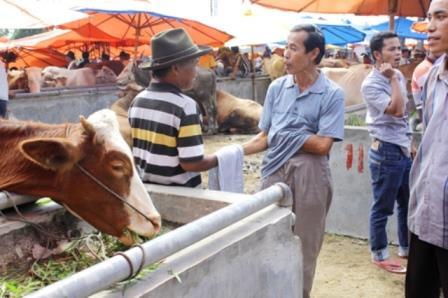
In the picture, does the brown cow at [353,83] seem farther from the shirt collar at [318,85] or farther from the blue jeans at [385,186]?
the shirt collar at [318,85]

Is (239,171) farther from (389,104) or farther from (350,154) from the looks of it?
(350,154)

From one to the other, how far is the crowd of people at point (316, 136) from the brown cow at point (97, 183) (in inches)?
23.7

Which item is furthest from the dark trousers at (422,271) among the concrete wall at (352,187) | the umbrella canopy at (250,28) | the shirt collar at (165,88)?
the umbrella canopy at (250,28)

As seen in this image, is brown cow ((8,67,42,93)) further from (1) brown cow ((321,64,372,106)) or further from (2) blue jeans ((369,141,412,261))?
(2) blue jeans ((369,141,412,261))

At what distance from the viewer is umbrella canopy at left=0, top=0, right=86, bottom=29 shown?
6980mm

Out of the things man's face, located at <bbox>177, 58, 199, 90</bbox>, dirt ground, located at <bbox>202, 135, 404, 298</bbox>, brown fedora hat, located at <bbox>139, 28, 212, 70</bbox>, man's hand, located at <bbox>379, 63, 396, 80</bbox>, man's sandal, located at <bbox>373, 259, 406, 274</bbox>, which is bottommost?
dirt ground, located at <bbox>202, 135, 404, 298</bbox>

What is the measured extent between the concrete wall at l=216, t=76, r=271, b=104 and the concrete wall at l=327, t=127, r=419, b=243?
873 centimetres

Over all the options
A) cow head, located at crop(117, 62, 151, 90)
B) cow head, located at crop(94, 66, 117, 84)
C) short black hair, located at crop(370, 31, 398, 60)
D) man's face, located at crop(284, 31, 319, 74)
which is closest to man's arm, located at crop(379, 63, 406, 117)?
short black hair, located at crop(370, 31, 398, 60)

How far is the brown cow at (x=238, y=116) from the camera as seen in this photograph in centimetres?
1316

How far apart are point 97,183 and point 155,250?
0.65 meters

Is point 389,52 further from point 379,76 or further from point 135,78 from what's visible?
point 135,78

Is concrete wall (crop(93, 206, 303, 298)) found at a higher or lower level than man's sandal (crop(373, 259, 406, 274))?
higher

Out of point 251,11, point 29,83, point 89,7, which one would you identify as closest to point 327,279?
point 89,7

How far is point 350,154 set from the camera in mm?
5828
